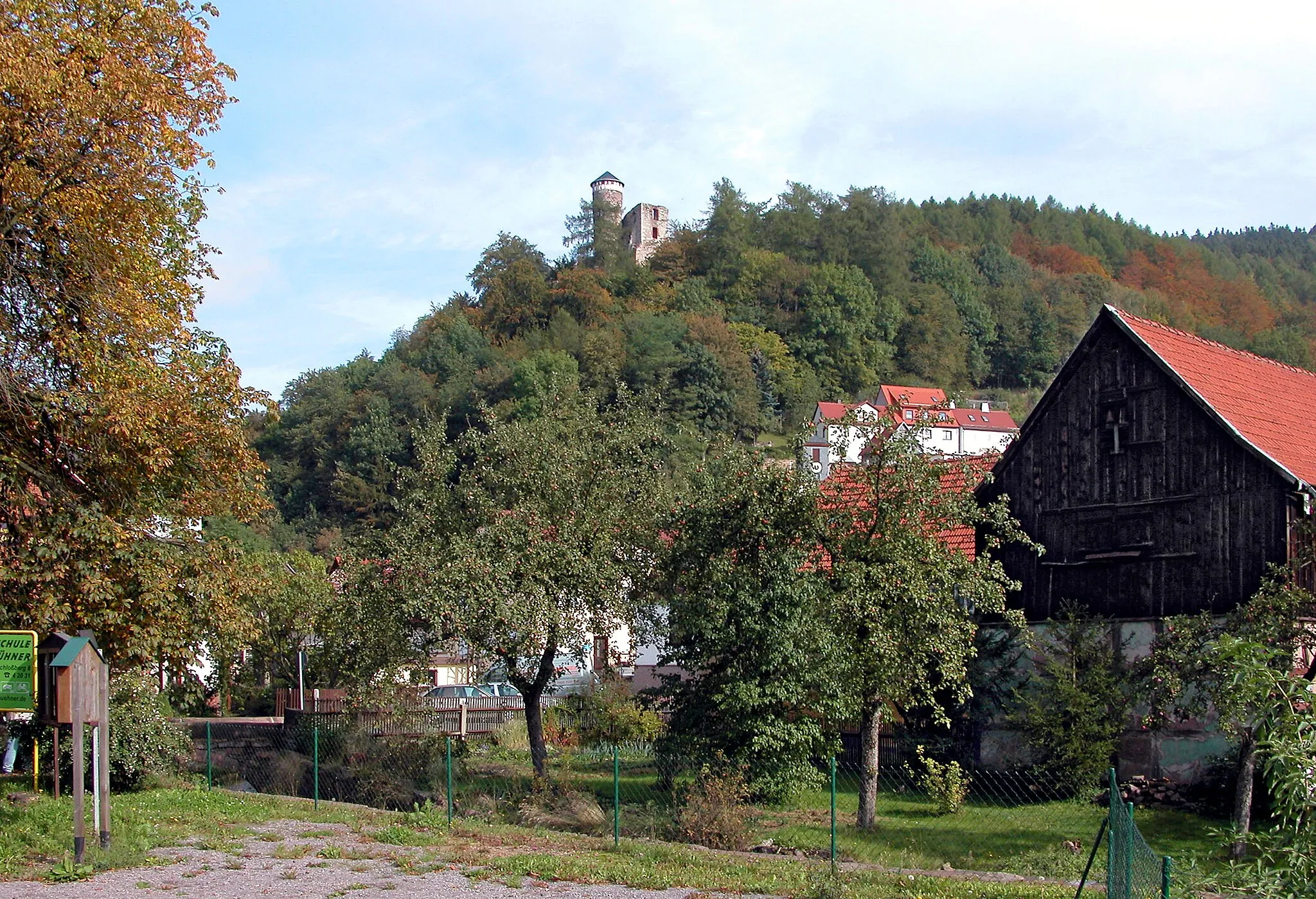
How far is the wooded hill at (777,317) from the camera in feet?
287

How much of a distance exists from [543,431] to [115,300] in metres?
7.83

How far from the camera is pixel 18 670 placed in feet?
43.4

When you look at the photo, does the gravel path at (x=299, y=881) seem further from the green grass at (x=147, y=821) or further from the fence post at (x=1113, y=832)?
the fence post at (x=1113, y=832)

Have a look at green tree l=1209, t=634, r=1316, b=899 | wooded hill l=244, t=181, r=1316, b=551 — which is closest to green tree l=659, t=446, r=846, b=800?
green tree l=1209, t=634, r=1316, b=899

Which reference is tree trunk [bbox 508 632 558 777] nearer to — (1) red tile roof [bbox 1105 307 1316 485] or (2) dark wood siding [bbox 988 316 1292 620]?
(2) dark wood siding [bbox 988 316 1292 620]

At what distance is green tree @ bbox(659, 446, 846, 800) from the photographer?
16516 mm

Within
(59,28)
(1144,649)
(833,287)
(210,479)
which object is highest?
(833,287)

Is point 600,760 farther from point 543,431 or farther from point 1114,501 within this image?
point 1114,501

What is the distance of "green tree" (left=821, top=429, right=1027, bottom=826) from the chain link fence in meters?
1.50

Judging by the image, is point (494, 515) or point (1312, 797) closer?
point (1312, 797)

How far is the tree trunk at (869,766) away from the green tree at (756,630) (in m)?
0.49

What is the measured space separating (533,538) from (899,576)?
6.31 meters

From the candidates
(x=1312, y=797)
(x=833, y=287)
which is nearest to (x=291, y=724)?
(x=1312, y=797)

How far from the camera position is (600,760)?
23516mm
